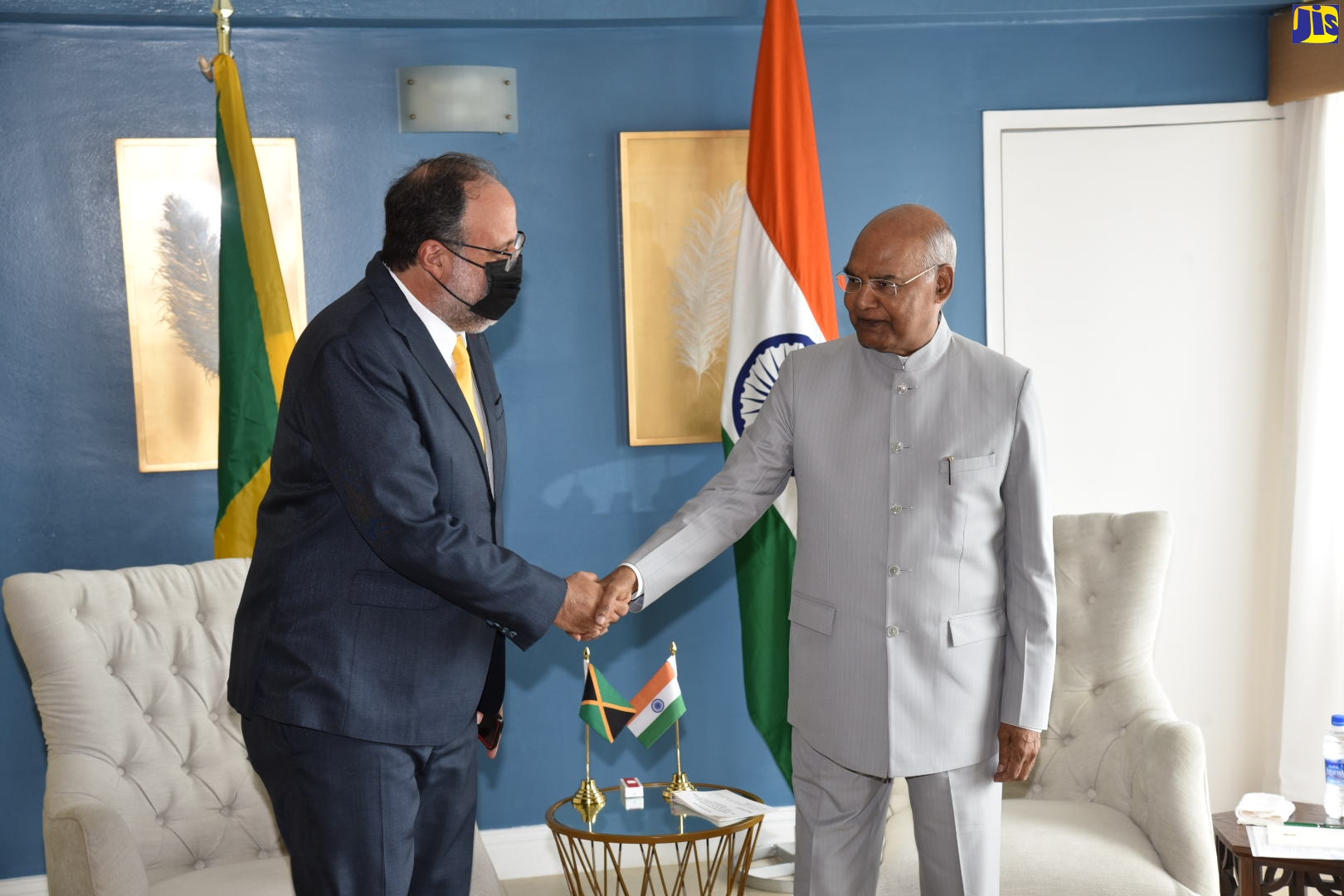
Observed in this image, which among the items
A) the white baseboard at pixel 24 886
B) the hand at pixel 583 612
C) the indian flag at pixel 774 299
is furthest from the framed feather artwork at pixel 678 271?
the white baseboard at pixel 24 886

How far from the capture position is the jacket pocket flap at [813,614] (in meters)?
2.33

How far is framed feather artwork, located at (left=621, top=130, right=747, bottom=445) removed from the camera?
382 cm

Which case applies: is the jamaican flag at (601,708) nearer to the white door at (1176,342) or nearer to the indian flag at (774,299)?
the indian flag at (774,299)

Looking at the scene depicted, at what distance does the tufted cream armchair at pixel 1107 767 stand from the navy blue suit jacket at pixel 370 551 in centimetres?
125

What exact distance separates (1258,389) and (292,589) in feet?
11.0

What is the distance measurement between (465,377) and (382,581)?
0.44m

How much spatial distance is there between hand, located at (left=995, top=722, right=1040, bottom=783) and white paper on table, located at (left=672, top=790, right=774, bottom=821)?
0.74 m

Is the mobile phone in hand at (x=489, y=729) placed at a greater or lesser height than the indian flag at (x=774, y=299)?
lesser

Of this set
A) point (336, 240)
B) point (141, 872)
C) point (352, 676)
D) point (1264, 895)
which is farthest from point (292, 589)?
point (1264, 895)

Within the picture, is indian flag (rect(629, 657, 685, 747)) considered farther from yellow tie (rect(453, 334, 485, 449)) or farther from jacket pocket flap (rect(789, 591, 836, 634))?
yellow tie (rect(453, 334, 485, 449))

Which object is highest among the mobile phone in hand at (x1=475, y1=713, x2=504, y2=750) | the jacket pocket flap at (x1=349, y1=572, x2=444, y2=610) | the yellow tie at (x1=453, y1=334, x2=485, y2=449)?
the yellow tie at (x1=453, y1=334, x2=485, y2=449)

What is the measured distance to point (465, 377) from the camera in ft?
7.29

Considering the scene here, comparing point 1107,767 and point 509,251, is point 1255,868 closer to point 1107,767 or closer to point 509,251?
point 1107,767

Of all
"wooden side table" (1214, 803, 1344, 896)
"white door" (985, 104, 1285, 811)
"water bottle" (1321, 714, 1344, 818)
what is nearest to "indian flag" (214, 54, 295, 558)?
"white door" (985, 104, 1285, 811)
